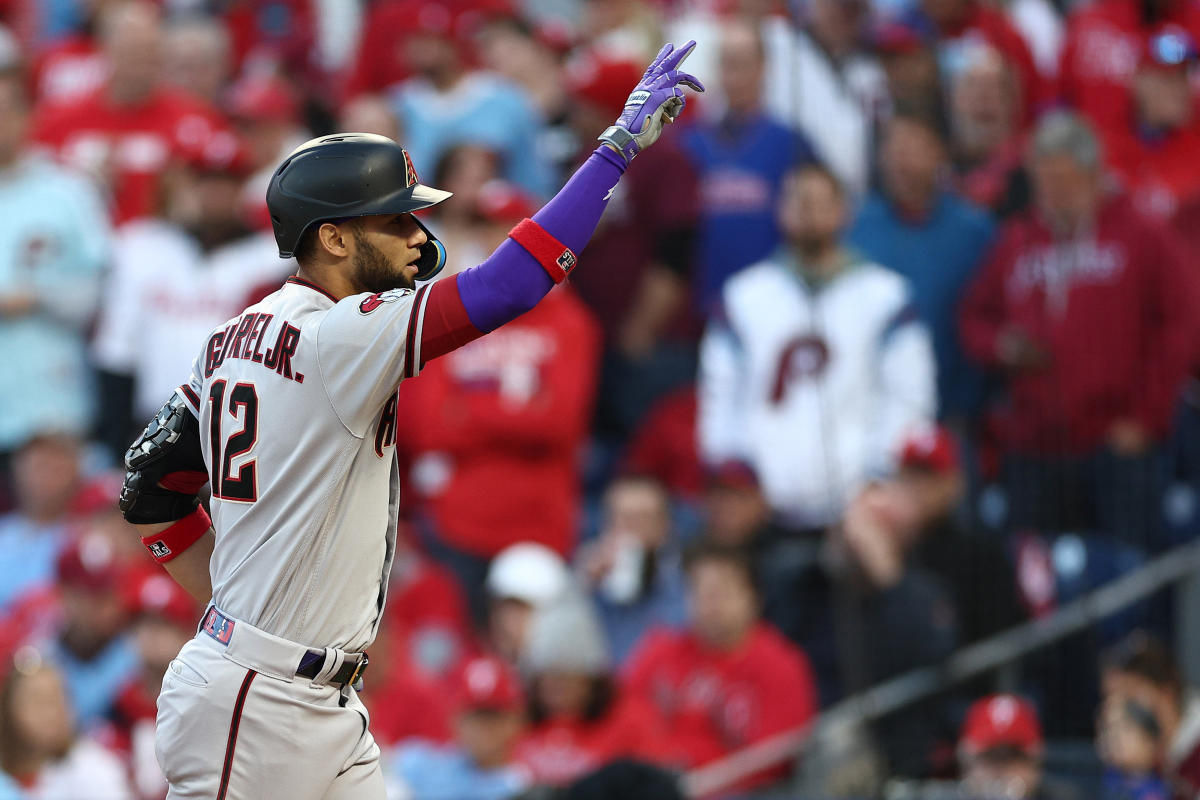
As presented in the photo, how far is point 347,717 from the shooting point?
329 centimetres

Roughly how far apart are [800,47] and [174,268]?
290cm

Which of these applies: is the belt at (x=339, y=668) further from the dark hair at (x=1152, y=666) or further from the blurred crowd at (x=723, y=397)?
the dark hair at (x=1152, y=666)

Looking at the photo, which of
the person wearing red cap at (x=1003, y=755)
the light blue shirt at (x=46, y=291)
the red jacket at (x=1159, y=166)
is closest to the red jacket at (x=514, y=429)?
the light blue shirt at (x=46, y=291)

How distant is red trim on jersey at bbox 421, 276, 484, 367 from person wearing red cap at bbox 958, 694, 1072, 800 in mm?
3175

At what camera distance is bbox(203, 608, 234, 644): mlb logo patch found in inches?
128

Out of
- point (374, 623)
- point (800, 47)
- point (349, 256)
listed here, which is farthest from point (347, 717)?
point (800, 47)

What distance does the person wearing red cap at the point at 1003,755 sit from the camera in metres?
5.62

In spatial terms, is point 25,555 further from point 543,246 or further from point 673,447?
point 543,246

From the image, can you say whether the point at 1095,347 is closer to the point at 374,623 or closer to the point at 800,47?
the point at 800,47

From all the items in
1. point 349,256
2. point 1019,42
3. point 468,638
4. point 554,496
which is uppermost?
point 1019,42

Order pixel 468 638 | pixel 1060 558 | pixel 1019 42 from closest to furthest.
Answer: pixel 1060 558, pixel 468 638, pixel 1019 42

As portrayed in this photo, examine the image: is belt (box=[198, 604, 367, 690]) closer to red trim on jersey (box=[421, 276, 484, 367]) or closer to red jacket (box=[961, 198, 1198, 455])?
red trim on jersey (box=[421, 276, 484, 367])

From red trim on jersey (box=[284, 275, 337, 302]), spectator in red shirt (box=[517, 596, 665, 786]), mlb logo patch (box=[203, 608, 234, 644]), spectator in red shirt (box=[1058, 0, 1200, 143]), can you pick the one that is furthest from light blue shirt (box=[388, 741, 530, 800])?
spectator in red shirt (box=[1058, 0, 1200, 143])

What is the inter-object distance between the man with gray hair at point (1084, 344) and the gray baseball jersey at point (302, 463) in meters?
3.92
